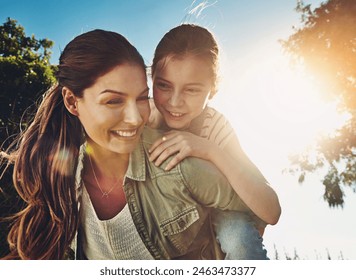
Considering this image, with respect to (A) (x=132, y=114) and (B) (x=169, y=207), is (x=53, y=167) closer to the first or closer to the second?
(A) (x=132, y=114)

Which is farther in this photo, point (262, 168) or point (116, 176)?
point (262, 168)

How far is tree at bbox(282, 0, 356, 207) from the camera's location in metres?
2.71

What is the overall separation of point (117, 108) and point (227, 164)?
59cm

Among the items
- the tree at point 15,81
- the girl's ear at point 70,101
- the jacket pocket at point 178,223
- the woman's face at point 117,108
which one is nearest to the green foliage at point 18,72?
the tree at point 15,81

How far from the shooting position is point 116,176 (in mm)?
2195

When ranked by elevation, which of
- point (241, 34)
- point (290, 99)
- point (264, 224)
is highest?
point (241, 34)

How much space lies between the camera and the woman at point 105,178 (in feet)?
6.42

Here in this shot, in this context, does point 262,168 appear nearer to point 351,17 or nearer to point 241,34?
point 241,34

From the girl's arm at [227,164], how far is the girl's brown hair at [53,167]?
425mm

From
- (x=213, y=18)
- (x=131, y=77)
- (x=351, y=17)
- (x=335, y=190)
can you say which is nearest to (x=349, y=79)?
(x=351, y=17)

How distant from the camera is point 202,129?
2.26 m

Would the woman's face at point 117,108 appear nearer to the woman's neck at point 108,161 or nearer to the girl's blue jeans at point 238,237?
the woman's neck at point 108,161
